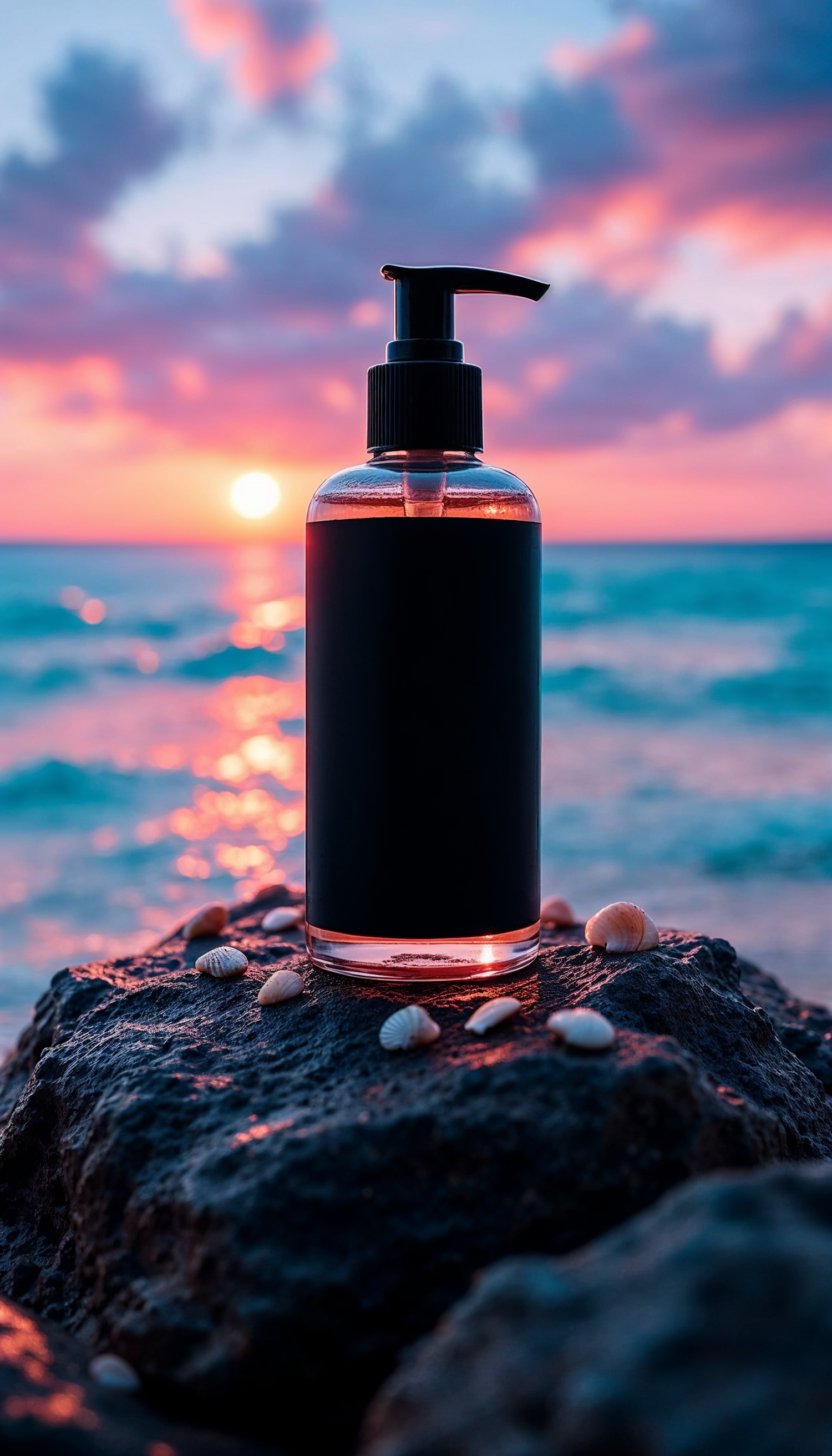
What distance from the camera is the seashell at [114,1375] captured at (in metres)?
1.13

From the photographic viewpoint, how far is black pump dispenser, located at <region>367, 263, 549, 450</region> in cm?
166

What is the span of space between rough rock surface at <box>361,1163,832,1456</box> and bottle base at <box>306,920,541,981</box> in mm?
724

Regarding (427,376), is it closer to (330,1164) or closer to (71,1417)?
(330,1164)

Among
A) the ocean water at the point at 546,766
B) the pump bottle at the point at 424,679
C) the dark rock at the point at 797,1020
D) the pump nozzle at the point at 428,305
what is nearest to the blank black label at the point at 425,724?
the pump bottle at the point at 424,679

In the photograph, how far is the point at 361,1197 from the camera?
1169 millimetres

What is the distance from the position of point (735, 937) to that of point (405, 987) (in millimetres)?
4592

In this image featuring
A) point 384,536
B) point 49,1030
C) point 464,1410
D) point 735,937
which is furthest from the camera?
point 735,937

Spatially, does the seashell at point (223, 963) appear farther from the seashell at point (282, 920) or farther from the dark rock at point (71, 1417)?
the dark rock at point (71, 1417)

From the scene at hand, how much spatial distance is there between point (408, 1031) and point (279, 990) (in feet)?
0.96

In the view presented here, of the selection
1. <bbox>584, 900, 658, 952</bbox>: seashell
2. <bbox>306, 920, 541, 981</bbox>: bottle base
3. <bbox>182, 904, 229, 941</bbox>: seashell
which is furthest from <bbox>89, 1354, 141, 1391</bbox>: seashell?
<bbox>182, 904, 229, 941</bbox>: seashell

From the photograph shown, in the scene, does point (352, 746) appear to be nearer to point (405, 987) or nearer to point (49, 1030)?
point (405, 987)

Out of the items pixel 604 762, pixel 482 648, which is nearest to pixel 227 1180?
pixel 482 648

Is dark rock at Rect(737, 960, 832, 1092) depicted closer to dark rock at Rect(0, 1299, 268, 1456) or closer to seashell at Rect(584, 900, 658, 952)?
seashell at Rect(584, 900, 658, 952)

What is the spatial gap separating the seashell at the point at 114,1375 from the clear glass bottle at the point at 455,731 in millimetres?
632
